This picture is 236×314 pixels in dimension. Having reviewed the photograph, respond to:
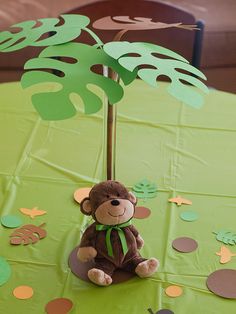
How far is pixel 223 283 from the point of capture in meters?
0.95

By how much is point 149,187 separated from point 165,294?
1.10 feet

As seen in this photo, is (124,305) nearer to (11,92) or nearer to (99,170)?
(99,170)

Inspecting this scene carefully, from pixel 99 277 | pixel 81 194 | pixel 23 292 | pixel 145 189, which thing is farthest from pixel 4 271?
pixel 145 189

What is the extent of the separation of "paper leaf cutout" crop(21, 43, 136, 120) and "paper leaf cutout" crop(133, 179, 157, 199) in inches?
15.0

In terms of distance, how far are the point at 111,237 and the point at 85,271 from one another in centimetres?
9

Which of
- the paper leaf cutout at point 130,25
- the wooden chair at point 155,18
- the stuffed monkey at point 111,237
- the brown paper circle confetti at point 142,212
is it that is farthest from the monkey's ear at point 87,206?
the wooden chair at point 155,18

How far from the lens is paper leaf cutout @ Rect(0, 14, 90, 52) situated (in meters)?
0.94

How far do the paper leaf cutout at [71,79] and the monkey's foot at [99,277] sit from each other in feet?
0.94

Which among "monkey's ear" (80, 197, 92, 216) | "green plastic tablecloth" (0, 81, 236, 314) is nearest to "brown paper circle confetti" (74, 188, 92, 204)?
"green plastic tablecloth" (0, 81, 236, 314)

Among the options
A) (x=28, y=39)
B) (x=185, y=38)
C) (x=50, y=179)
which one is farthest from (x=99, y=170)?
(x=185, y=38)

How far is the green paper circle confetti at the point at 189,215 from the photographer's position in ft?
3.66

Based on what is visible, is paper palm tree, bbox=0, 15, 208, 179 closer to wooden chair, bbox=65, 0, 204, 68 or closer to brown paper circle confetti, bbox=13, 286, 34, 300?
brown paper circle confetti, bbox=13, 286, 34, 300

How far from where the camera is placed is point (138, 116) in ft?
5.02

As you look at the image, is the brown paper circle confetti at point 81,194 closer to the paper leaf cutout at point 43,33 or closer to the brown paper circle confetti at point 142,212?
the brown paper circle confetti at point 142,212
